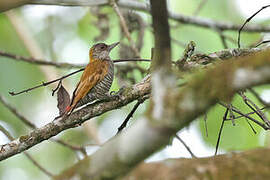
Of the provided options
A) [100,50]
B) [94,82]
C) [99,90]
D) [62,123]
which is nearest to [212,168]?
[62,123]

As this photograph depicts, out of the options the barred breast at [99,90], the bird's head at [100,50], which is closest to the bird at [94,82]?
the barred breast at [99,90]

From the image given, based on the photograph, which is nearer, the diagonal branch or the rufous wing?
the diagonal branch

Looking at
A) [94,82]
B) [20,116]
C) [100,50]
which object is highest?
[100,50]

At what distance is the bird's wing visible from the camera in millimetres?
4316

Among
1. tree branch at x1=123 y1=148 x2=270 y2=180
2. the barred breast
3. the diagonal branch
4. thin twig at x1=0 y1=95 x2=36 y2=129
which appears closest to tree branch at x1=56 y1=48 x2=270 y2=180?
tree branch at x1=123 y1=148 x2=270 y2=180

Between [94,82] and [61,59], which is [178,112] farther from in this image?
[61,59]

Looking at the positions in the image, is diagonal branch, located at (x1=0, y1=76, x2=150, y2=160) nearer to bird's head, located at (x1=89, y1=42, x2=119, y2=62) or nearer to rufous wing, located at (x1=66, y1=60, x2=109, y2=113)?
rufous wing, located at (x1=66, y1=60, x2=109, y2=113)

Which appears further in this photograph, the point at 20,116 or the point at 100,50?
the point at 100,50

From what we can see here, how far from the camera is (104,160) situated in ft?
5.88

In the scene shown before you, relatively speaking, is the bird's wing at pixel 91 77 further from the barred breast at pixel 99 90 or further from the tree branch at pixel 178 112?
the tree branch at pixel 178 112

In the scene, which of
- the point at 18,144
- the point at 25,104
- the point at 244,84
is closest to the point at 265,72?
the point at 244,84

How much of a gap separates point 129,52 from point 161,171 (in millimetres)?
3591

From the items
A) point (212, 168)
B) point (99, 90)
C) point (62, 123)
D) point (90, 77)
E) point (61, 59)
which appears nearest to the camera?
point (212, 168)

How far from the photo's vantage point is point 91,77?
450 centimetres
